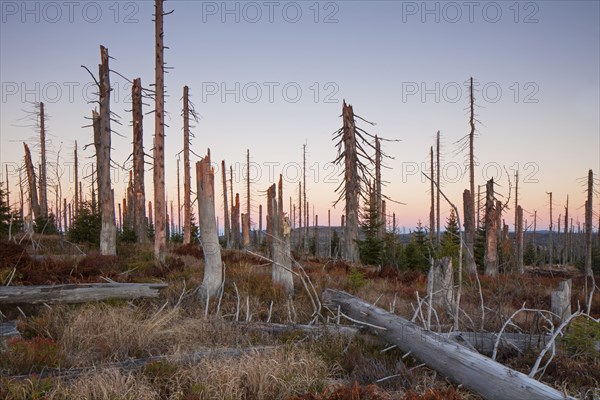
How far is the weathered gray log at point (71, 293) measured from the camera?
6.57 meters

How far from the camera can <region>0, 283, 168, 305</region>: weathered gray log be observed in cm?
657

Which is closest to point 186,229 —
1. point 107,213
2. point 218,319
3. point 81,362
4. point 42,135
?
point 107,213

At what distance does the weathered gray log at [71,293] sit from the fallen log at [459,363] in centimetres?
393

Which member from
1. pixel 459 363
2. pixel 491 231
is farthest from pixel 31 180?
pixel 459 363

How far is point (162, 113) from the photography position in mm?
13664

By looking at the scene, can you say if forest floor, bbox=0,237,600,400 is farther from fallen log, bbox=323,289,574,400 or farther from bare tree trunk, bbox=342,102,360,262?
bare tree trunk, bbox=342,102,360,262

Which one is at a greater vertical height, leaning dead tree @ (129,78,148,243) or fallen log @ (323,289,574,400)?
leaning dead tree @ (129,78,148,243)

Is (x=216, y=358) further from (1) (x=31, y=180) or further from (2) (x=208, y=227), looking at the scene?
(1) (x=31, y=180)

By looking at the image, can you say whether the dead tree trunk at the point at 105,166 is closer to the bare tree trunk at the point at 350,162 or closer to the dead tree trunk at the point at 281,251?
the dead tree trunk at the point at 281,251

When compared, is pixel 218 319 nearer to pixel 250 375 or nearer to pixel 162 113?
pixel 250 375

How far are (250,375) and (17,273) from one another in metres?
5.90

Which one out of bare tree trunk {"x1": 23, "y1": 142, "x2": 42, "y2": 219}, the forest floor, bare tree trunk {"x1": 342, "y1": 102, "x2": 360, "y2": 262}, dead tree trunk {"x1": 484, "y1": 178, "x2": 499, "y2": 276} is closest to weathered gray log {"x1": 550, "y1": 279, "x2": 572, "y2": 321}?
the forest floor

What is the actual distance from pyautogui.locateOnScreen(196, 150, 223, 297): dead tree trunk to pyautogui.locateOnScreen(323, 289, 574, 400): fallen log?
312cm

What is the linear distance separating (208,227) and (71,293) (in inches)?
102
